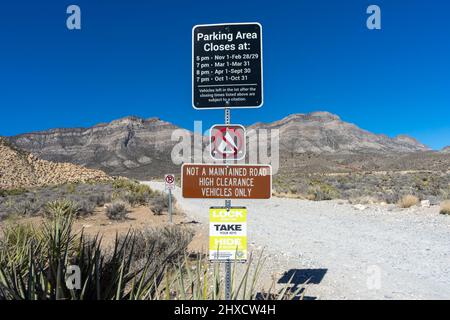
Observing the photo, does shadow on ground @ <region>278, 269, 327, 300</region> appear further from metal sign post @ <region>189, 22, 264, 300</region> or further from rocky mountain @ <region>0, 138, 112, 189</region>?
rocky mountain @ <region>0, 138, 112, 189</region>

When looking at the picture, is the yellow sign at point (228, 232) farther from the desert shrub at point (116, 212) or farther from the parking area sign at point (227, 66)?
the desert shrub at point (116, 212)

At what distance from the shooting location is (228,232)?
3.85 meters

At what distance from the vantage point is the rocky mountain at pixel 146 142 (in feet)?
410

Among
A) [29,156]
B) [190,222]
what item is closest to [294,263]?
[190,222]

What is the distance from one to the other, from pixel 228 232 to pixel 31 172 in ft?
181

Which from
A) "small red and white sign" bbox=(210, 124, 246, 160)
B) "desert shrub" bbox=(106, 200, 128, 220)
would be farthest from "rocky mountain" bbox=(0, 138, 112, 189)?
"small red and white sign" bbox=(210, 124, 246, 160)

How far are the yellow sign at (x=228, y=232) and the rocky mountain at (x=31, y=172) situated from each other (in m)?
47.4

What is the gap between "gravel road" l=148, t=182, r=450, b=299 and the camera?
566 cm

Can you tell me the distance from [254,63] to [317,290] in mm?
3457

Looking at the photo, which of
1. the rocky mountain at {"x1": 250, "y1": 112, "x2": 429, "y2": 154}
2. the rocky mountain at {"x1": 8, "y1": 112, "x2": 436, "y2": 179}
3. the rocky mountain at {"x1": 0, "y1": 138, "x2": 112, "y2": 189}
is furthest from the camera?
the rocky mountain at {"x1": 250, "y1": 112, "x2": 429, "y2": 154}

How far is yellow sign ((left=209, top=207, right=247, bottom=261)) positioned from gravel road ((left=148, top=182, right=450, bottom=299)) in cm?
57

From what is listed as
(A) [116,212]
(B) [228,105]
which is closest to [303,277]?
(B) [228,105]

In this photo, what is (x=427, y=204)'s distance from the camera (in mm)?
15602
